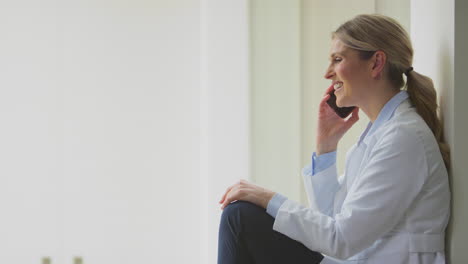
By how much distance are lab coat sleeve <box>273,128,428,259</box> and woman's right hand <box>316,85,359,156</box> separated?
47cm

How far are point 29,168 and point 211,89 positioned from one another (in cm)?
95

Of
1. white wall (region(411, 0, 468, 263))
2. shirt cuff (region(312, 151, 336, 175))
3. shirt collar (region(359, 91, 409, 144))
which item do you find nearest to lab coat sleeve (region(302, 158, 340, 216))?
shirt cuff (region(312, 151, 336, 175))

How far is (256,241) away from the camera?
62.6 inches

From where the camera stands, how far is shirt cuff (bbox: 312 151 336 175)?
1.92 m

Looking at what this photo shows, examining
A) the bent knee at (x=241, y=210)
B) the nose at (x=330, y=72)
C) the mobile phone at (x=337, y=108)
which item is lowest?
the bent knee at (x=241, y=210)

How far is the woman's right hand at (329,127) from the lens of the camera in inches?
77.3

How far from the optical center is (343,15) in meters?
3.06

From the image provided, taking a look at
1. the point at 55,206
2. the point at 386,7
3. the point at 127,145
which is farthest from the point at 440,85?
the point at 55,206

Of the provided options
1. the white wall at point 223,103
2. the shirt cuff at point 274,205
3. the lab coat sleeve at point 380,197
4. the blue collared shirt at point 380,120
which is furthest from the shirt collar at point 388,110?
the white wall at point 223,103

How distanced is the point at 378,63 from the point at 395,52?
5 centimetres

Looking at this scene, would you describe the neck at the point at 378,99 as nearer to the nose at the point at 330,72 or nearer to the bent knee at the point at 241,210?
the nose at the point at 330,72

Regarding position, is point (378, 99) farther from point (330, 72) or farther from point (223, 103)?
point (223, 103)

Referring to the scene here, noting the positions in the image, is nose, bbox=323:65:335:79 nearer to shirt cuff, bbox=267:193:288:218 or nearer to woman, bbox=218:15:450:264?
woman, bbox=218:15:450:264

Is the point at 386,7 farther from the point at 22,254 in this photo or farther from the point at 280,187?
the point at 22,254
